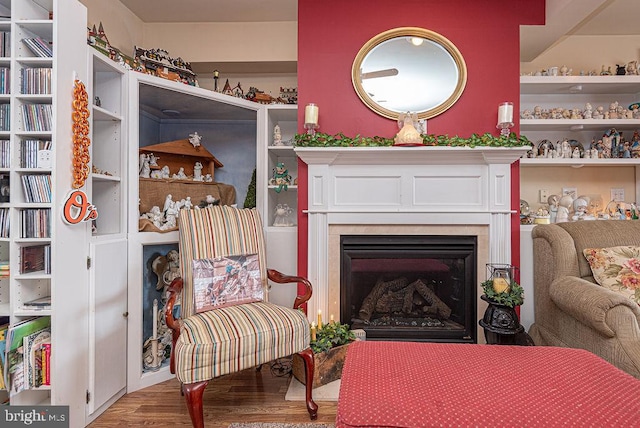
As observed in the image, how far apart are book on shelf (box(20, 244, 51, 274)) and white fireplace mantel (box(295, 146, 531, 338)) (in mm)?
1551

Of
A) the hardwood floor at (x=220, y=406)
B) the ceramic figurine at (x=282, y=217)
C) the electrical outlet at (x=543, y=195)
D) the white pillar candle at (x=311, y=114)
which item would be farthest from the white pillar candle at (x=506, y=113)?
the hardwood floor at (x=220, y=406)

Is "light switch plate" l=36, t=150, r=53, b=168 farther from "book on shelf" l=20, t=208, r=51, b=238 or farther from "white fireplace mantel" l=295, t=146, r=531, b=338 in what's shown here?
"white fireplace mantel" l=295, t=146, r=531, b=338

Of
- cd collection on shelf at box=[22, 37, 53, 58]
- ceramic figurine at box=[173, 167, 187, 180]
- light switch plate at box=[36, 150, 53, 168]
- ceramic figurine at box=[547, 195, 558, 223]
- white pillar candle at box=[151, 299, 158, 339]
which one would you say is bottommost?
white pillar candle at box=[151, 299, 158, 339]

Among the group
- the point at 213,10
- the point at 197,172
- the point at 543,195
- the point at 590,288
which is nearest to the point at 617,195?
the point at 543,195

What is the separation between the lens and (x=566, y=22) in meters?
2.73

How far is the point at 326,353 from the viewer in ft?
7.54

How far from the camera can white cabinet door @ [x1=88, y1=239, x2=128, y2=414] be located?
197 cm

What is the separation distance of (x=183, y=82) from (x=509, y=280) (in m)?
2.53

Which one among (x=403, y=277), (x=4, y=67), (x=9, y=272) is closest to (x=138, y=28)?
(x=4, y=67)

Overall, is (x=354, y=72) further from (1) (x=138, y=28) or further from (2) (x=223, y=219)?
(1) (x=138, y=28)

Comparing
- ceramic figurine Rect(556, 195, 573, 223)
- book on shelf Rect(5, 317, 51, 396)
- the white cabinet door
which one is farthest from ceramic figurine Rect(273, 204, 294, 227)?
ceramic figurine Rect(556, 195, 573, 223)

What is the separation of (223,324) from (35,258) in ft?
3.11

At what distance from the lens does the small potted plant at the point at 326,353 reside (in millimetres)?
A: 2275

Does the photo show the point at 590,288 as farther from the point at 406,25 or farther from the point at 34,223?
the point at 34,223
